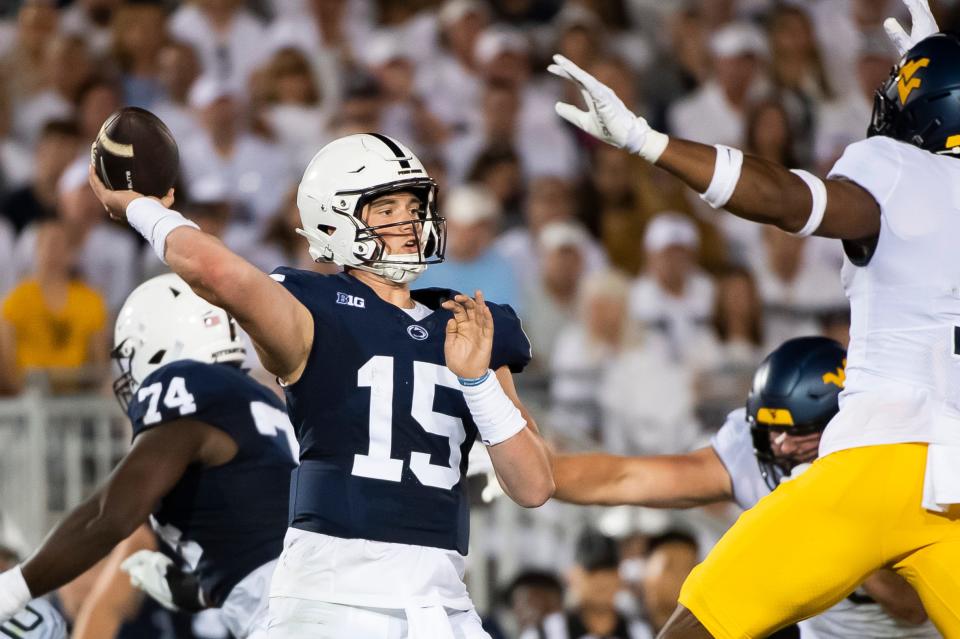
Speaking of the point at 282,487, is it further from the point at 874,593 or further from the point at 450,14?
the point at 450,14

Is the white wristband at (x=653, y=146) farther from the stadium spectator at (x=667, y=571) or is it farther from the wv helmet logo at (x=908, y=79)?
the stadium spectator at (x=667, y=571)

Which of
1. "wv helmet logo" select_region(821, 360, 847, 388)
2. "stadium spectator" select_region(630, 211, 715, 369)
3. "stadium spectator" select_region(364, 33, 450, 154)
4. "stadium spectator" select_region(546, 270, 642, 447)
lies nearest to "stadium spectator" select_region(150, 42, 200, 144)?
"stadium spectator" select_region(364, 33, 450, 154)

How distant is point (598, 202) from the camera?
915 cm

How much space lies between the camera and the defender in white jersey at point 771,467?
182 inches

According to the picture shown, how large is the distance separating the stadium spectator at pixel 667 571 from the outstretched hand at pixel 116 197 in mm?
3719

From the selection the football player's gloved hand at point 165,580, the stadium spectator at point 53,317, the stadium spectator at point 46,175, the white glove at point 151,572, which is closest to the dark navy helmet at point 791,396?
the football player's gloved hand at point 165,580

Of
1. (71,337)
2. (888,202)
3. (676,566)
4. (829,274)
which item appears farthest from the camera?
(829,274)

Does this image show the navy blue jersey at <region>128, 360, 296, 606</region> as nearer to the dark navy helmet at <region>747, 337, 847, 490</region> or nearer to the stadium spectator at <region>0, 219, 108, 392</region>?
the dark navy helmet at <region>747, 337, 847, 490</region>

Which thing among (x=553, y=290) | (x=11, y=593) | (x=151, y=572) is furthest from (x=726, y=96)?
(x=11, y=593)

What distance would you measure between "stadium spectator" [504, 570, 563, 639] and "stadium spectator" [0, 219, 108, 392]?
2.52 m

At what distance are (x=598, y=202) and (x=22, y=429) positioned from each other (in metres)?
3.65

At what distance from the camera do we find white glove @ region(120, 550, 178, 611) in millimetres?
4945

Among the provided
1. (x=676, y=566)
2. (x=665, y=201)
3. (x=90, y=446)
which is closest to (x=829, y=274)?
(x=665, y=201)

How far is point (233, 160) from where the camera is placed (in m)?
8.99
